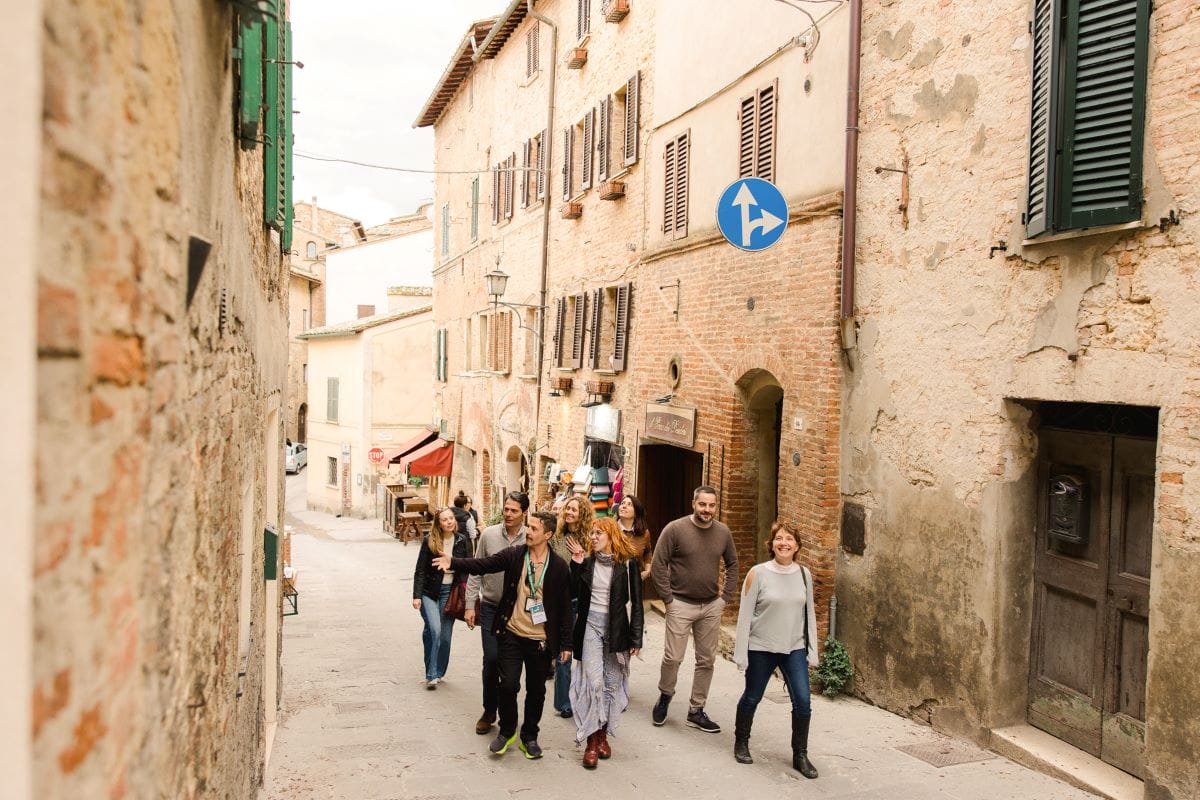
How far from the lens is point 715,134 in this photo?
11102 mm

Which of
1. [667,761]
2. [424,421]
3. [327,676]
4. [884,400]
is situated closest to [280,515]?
[327,676]

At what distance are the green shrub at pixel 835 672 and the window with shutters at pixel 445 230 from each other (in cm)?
2000

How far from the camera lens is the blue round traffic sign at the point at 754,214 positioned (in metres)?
8.41

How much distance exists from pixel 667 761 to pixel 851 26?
6028 mm

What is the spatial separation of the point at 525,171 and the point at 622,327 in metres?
6.50

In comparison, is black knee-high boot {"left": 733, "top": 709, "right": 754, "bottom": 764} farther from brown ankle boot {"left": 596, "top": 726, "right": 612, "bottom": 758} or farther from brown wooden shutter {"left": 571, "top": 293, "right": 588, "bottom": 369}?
brown wooden shutter {"left": 571, "top": 293, "right": 588, "bottom": 369}

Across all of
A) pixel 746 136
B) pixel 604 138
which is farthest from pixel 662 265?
pixel 604 138

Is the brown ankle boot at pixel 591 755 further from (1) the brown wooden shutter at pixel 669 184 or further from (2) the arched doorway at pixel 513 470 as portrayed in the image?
(2) the arched doorway at pixel 513 470

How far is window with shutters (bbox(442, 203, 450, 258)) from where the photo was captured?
2625cm

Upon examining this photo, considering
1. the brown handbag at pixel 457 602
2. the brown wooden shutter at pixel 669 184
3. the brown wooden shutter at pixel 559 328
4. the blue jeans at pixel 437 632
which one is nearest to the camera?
the brown handbag at pixel 457 602

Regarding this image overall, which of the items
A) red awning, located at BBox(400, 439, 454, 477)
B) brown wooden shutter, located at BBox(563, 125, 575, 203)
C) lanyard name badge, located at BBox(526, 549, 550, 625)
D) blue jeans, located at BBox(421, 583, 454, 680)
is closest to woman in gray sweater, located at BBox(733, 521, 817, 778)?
lanyard name badge, located at BBox(526, 549, 550, 625)

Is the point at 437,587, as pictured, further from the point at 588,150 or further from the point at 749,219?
the point at 588,150

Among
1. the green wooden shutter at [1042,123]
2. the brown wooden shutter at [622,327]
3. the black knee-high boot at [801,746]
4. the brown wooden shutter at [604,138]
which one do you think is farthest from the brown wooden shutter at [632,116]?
the black knee-high boot at [801,746]

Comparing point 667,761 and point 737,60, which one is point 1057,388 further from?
point 737,60
